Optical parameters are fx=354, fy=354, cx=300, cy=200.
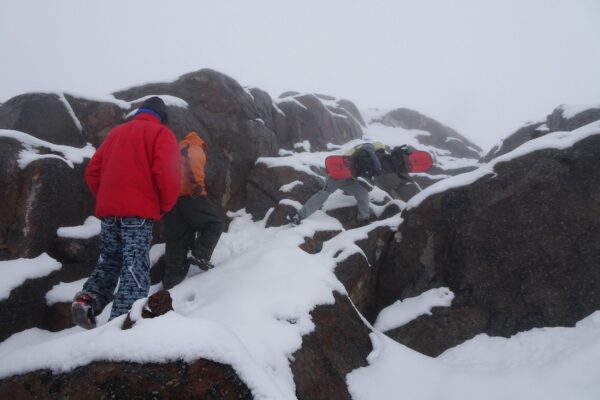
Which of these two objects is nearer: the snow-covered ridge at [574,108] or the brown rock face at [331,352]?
the brown rock face at [331,352]

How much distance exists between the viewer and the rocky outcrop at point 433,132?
28125 mm

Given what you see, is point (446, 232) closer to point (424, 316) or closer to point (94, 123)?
point (424, 316)

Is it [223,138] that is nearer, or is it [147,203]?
[147,203]

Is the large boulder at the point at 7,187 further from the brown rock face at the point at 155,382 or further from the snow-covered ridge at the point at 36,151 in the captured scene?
the brown rock face at the point at 155,382

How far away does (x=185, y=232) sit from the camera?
20.6 ft

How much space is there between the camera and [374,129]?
29766 millimetres

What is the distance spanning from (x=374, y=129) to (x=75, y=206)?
26.0 metres

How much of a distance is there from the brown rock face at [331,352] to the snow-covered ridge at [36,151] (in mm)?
5826

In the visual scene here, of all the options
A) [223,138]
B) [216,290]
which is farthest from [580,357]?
[223,138]

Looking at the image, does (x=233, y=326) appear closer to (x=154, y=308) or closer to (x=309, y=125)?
(x=154, y=308)

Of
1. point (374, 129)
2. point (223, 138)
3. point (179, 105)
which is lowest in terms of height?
point (374, 129)

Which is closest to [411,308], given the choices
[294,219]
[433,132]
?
[294,219]

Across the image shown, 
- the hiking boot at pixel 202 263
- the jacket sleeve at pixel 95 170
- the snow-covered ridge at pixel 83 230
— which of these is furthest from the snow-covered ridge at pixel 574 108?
the snow-covered ridge at pixel 83 230

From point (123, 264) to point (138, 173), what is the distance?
3.54ft
